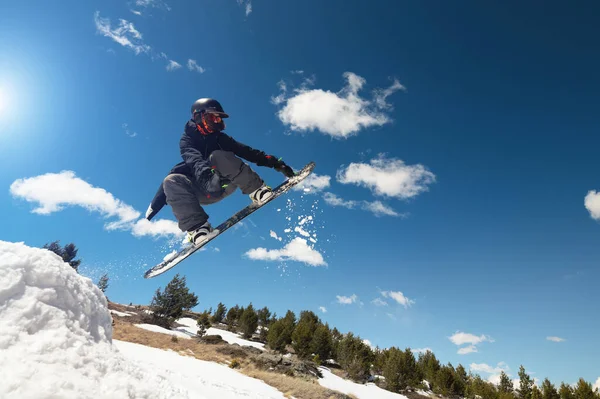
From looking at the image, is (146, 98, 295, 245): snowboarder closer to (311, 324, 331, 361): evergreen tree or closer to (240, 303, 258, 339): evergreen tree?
(311, 324, 331, 361): evergreen tree

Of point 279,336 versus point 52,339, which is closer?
point 52,339

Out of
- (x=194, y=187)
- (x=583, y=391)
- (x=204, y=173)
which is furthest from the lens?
(x=583, y=391)

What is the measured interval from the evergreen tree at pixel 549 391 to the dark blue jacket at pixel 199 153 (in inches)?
1659

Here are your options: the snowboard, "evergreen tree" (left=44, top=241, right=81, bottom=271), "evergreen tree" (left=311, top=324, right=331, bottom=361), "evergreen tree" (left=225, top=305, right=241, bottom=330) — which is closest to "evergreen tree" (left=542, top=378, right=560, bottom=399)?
"evergreen tree" (left=311, top=324, right=331, bottom=361)

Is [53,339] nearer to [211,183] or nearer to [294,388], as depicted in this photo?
[211,183]

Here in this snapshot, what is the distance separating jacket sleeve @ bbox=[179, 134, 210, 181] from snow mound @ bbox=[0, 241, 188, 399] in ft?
8.48

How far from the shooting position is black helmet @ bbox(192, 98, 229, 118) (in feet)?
18.5

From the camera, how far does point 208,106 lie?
565 centimetres

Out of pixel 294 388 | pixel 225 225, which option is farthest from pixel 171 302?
pixel 225 225

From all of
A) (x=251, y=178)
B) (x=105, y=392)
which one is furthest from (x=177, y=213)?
(x=105, y=392)

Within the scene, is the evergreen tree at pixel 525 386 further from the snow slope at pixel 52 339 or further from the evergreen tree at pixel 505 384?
the snow slope at pixel 52 339

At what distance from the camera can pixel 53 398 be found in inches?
70.4

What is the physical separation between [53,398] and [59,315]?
0.79 m

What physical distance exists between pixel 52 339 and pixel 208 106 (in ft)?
14.4
